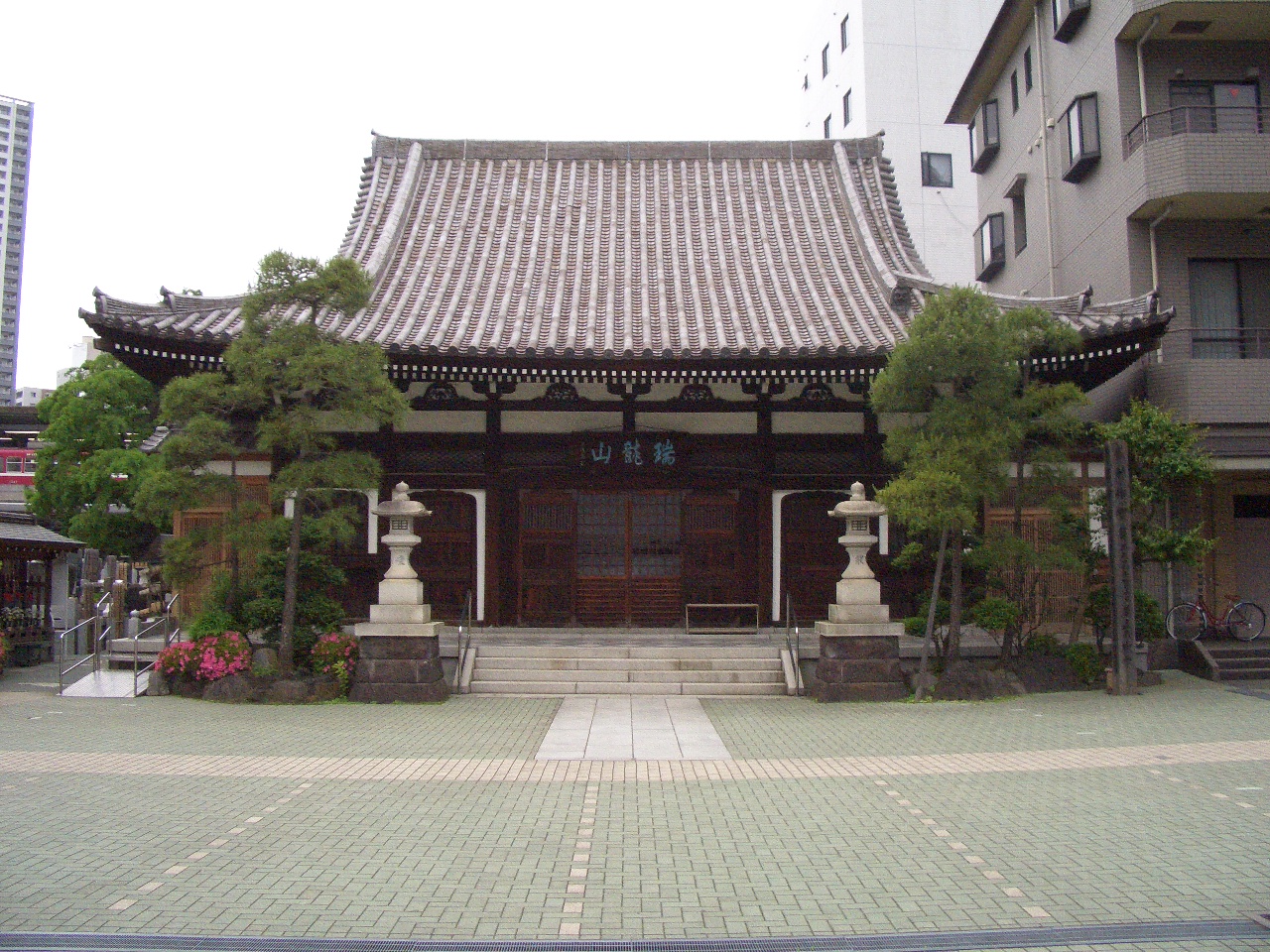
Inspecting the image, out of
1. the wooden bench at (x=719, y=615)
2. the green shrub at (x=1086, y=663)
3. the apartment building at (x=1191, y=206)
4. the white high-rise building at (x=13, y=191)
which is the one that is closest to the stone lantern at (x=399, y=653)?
the wooden bench at (x=719, y=615)

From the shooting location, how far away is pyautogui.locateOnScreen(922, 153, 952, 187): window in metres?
36.4

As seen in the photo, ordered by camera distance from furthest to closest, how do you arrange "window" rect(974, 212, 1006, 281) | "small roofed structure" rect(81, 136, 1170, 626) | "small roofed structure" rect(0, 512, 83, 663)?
1. "window" rect(974, 212, 1006, 281)
2. "small roofed structure" rect(0, 512, 83, 663)
3. "small roofed structure" rect(81, 136, 1170, 626)

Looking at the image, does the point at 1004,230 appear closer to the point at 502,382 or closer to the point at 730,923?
the point at 502,382

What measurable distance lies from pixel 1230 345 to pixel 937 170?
22.3 meters

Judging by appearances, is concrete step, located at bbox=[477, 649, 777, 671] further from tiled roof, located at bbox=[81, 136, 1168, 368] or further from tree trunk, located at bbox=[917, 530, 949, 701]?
tiled roof, located at bbox=[81, 136, 1168, 368]

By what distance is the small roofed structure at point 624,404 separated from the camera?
46.0 feet

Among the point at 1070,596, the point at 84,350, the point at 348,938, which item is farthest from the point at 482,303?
the point at 84,350

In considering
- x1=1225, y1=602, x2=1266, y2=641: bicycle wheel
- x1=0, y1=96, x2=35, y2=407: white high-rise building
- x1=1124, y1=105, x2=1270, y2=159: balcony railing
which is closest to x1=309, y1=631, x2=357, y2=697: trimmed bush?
x1=1225, y1=602, x2=1266, y2=641: bicycle wheel

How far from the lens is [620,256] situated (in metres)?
18.0

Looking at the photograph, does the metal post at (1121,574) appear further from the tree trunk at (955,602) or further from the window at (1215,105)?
the window at (1215,105)

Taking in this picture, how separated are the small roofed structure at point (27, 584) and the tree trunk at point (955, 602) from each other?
18.5 metres

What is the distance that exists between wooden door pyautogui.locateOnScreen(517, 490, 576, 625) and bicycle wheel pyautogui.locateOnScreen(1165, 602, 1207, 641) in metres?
10.3

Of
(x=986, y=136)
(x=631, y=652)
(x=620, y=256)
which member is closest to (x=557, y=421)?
(x=620, y=256)

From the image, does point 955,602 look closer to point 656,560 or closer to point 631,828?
point 656,560
